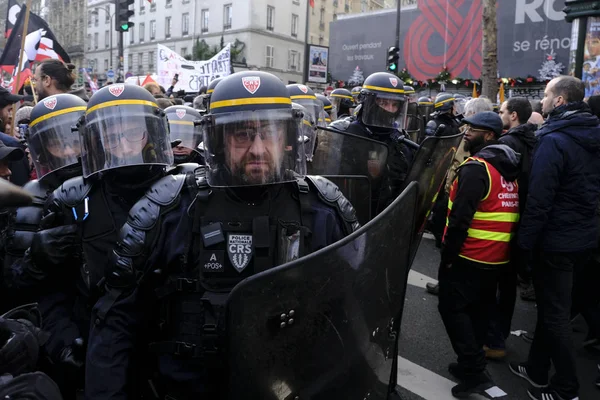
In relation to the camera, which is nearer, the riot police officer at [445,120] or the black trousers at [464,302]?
the black trousers at [464,302]

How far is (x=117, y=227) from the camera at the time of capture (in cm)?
230

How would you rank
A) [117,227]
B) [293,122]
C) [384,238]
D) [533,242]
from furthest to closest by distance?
[533,242] < [117,227] < [293,122] < [384,238]

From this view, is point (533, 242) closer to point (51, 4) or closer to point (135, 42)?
point (135, 42)

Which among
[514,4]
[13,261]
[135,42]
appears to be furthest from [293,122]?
[135,42]

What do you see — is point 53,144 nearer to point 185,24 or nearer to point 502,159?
point 502,159

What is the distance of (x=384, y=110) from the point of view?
4.66 meters

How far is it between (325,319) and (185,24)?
185 ft

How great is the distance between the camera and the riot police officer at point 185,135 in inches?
151

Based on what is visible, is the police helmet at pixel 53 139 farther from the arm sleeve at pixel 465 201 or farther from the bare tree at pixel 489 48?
the bare tree at pixel 489 48

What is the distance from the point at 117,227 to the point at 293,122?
94 centimetres

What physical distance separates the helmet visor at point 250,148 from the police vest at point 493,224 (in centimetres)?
199

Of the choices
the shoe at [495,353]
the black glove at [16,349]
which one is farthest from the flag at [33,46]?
the shoe at [495,353]

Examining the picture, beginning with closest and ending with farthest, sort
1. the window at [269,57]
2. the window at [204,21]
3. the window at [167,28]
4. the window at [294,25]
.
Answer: the window at [269,57] < the window at [204,21] < the window at [294,25] < the window at [167,28]

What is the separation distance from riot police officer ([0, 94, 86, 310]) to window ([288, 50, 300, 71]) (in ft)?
169
